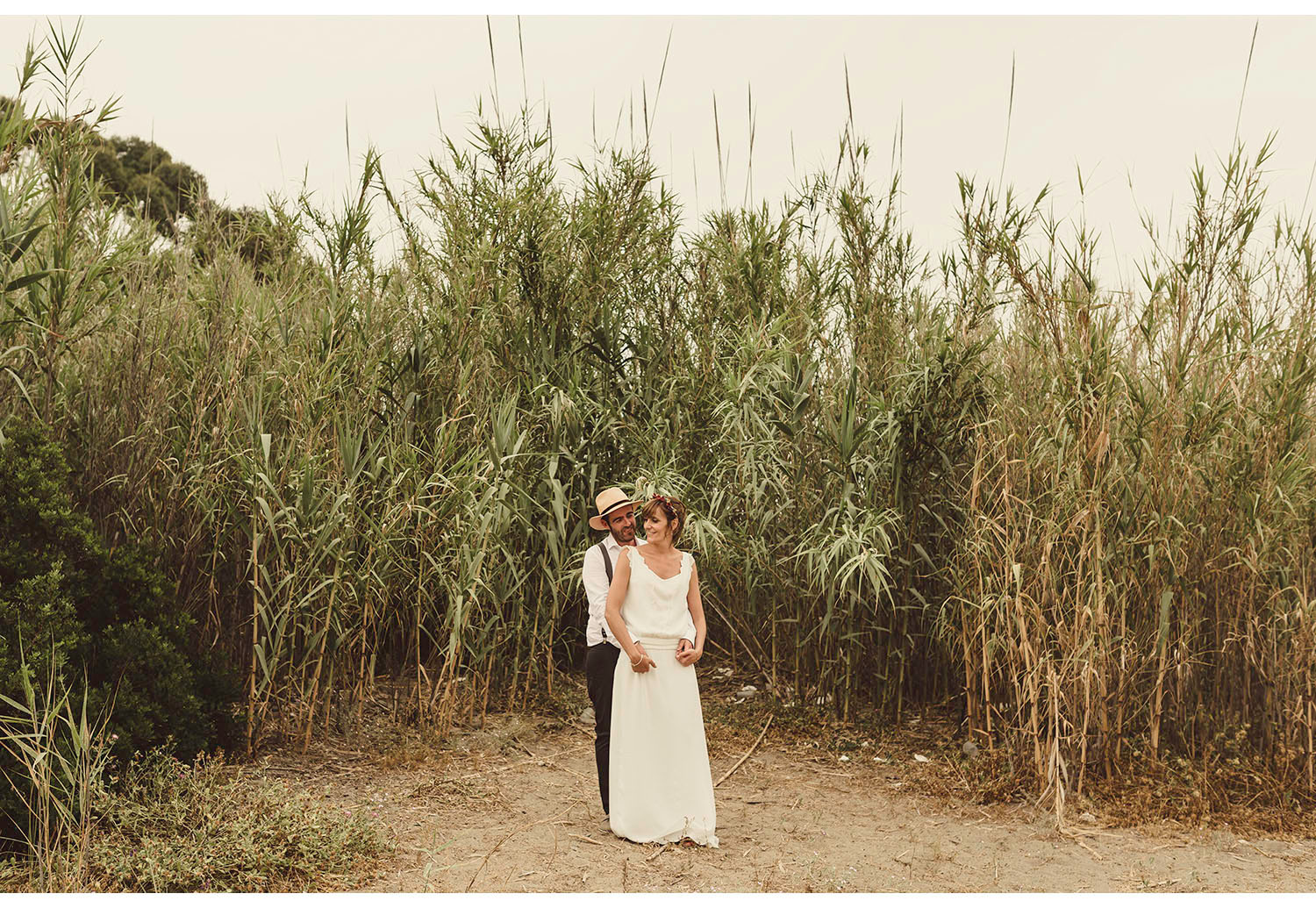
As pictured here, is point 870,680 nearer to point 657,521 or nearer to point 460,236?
point 657,521

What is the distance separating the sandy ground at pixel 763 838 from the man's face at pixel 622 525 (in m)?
1.26

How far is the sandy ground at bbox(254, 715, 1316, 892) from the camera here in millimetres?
3955

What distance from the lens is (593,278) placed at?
21.4 feet

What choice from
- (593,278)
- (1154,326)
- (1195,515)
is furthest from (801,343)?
(1195,515)

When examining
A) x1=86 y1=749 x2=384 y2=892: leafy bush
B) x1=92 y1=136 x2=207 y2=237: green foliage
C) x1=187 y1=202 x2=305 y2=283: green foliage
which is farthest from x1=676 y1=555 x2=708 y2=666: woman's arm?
x1=92 y1=136 x2=207 y2=237: green foliage

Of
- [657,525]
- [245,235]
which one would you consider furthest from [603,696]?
[245,235]

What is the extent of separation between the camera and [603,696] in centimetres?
451

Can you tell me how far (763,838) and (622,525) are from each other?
59.3 inches

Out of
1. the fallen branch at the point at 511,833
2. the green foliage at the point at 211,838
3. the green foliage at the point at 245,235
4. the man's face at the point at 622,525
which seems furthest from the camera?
the green foliage at the point at 245,235

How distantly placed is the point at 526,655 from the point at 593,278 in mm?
2407

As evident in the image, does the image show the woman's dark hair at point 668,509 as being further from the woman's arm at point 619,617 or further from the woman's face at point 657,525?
the woman's arm at point 619,617

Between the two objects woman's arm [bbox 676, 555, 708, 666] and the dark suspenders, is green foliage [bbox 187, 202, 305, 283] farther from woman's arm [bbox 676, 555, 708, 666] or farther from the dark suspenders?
woman's arm [bbox 676, 555, 708, 666]

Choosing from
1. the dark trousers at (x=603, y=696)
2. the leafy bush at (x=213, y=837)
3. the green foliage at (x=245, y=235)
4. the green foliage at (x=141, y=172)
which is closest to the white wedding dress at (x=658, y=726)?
the dark trousers at (x=603, y=696)

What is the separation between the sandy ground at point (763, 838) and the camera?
13.0 feet
